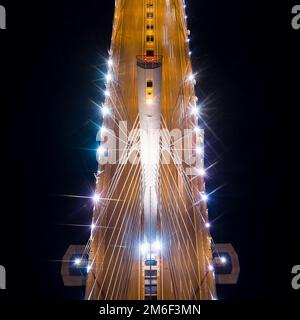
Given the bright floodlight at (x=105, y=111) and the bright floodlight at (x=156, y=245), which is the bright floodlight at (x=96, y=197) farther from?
the bright floodlight at (x=156, y=245)

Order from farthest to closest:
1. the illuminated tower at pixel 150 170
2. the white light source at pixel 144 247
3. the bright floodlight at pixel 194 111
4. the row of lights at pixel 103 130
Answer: the white light source at pixel 144 247
the bright floodlight at pixel 194 111
the illuminated tower at pixel 150 170
the row of lights at pixel 103 130

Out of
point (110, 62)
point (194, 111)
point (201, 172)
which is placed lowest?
point (201, 172)

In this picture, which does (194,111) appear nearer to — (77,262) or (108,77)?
(108,77)

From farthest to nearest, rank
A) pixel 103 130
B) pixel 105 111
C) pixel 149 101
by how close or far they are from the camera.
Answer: pixel 105 111
pixel 103 130
pixel 149 101

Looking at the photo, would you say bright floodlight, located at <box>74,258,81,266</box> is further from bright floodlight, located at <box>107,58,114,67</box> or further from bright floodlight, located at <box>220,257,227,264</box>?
bright floodlight, located at <box>107,58,114,67</box>

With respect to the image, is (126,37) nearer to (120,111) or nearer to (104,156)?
(120,111)

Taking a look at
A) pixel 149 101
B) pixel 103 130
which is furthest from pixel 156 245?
pixel 149 101

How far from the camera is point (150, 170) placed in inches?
288

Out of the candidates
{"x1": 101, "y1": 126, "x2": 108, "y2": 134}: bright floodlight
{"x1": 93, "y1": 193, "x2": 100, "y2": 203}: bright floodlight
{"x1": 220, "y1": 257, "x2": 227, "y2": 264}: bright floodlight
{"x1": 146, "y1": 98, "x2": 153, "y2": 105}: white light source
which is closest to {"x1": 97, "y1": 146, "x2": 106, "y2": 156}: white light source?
{"x1": 101, "y1": 126, "x2": 108, "y2": 134}: bright floodlight


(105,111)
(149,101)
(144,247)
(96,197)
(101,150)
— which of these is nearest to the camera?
(96,197)

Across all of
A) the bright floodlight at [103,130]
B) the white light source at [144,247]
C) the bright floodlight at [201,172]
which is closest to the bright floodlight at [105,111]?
the bright floodlight at [103,130]

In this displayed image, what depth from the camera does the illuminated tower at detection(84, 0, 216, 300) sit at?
4.54 metres

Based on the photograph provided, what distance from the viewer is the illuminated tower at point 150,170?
4.54 metres

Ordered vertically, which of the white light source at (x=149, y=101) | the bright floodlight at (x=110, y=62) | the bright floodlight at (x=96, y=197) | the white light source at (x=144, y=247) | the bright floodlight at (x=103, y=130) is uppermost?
the bright floodlight at (x=110, y=62)
